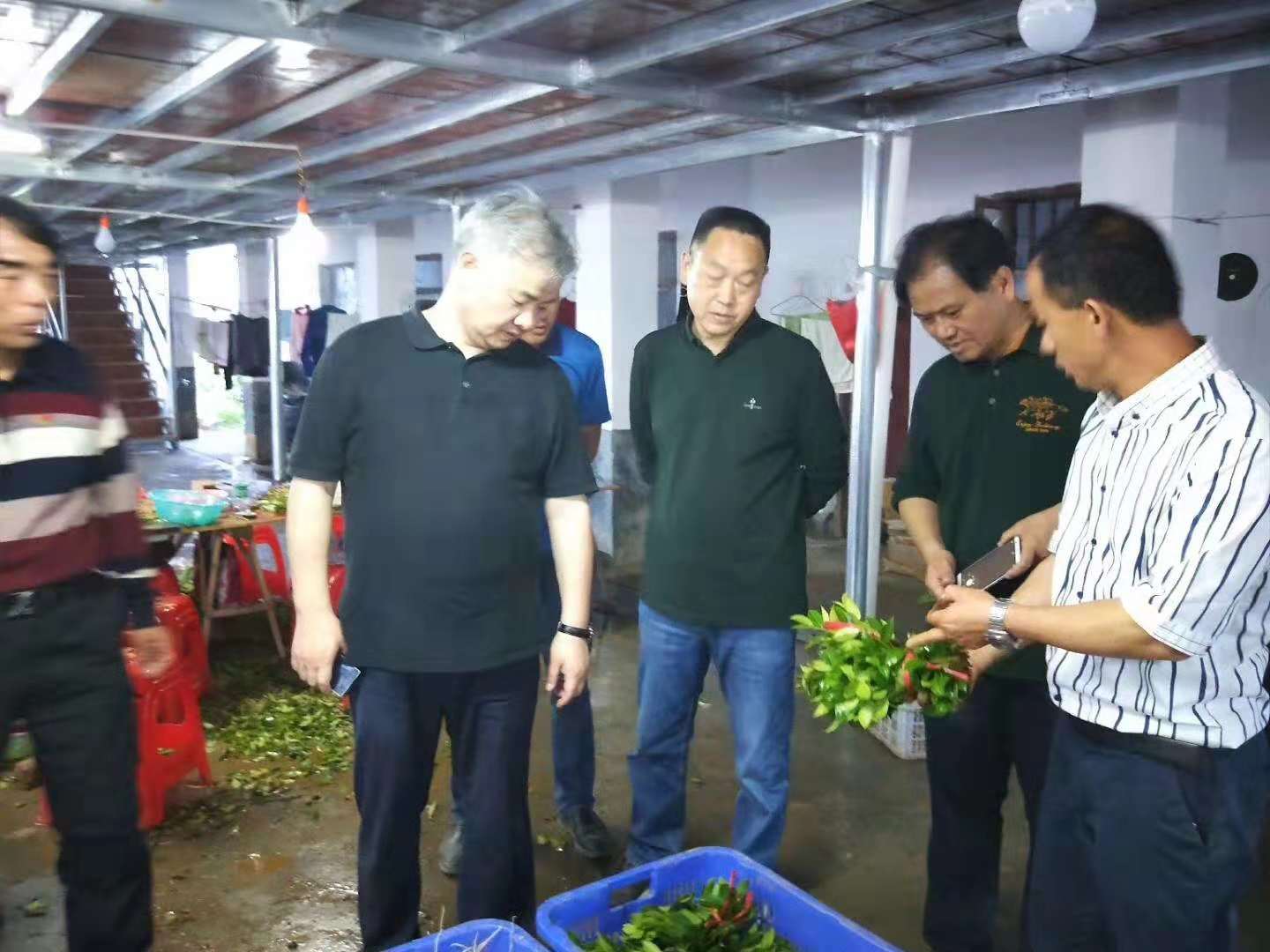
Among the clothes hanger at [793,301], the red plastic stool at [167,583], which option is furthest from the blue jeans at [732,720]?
the clothes hanger at [793,301]

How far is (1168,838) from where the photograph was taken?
164cm

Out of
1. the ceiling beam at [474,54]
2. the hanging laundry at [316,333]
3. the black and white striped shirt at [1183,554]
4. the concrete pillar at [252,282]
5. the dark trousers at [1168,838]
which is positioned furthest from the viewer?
the concrete pillar at [252,282]

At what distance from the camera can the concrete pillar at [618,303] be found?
278 inches

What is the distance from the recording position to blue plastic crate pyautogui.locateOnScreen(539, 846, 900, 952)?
1975mm

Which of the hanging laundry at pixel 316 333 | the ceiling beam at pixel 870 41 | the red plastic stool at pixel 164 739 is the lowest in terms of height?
the red plastic stool at pixel 164 739

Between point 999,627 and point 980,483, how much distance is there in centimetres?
67

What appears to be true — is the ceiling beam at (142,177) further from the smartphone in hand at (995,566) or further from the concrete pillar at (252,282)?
the concrete pillar at (252,282)

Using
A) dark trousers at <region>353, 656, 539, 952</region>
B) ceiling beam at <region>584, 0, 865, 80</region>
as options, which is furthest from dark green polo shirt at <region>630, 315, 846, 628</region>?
ceiling beam at <region>584, 0, 865, 80</region>

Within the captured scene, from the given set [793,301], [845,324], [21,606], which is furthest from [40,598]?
[793,301]

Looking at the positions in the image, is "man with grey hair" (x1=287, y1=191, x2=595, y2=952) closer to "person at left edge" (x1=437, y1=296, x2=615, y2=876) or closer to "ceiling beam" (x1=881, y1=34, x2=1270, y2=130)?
"person at left edge" (x1=437, y1=296, x2=615, y2=876)

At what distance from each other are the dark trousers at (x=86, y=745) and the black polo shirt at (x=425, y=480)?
58 cm

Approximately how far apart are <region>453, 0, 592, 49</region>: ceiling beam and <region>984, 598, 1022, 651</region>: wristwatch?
225cm

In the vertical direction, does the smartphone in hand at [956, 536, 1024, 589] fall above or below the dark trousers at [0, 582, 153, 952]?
above

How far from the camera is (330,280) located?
44.3 feet
